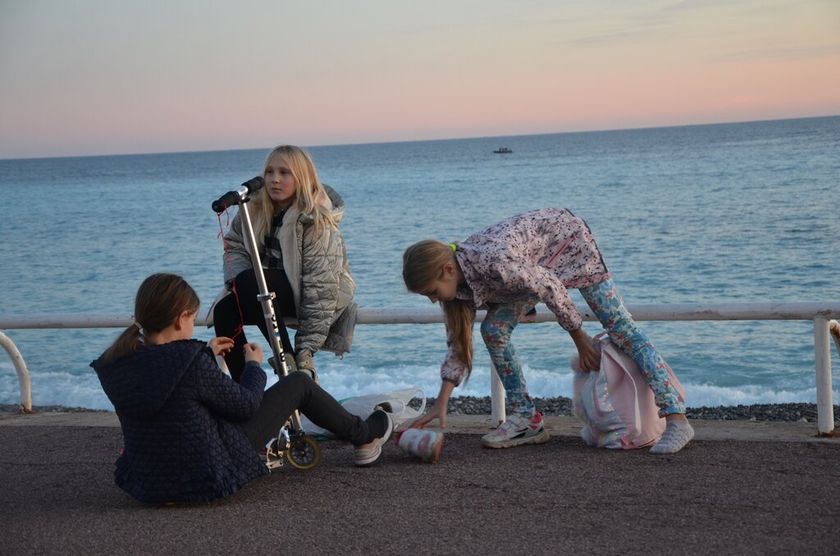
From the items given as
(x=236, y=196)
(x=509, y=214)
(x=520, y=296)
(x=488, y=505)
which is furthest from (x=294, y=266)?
(x=509, y=214)

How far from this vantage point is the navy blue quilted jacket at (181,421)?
426cm

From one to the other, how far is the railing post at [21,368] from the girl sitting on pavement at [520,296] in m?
3.04

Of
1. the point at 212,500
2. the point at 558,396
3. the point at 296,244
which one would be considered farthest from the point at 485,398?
the point at 212,500

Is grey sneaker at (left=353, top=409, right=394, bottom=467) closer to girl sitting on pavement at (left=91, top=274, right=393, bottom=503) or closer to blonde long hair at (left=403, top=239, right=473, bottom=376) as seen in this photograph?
girl sitting on pavement at (left=91, top=274, right=393, bottom=503)

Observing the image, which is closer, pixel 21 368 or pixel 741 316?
pixel 741 316

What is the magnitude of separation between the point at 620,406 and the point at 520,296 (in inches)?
28.6

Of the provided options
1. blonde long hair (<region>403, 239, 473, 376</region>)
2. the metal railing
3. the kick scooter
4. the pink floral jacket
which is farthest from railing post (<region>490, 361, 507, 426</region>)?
the kick scooter

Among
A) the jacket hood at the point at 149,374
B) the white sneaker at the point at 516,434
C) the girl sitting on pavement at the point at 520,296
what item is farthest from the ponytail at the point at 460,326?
the jacket hood at the point at 149,374

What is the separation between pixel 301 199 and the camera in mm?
5469

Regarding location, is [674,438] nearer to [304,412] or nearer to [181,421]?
[304,412]

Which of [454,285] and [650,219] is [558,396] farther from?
[650,219]

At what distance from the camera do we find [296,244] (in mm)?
5406

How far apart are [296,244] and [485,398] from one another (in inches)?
224

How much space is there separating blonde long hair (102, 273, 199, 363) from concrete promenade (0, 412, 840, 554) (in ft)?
2.36
